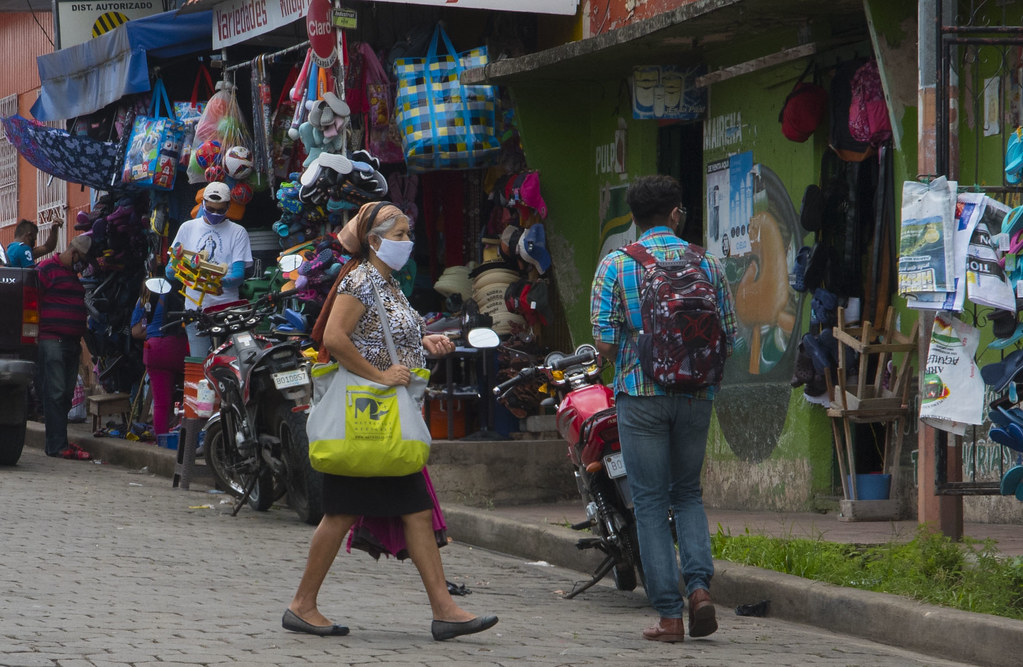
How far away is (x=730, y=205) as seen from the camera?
10.3 meters

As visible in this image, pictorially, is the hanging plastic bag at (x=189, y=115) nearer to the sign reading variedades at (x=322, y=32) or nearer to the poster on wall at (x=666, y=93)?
the sign reading variedades at (x=322, y=32)

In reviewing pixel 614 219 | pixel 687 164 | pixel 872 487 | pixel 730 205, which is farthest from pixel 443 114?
pixel 872 487

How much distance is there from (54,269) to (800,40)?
23.8ft

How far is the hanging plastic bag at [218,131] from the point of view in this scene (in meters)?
13.5

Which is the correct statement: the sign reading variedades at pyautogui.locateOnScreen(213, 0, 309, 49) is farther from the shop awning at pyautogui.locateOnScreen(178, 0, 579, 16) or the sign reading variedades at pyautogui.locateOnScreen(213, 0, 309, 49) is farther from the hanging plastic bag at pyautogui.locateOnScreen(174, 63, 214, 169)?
the shop awning at pyautogui.locateOnScreen(178, 0, 579, 16)

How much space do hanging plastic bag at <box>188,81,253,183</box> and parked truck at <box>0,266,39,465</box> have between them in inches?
68.0

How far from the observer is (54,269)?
44.9 ft

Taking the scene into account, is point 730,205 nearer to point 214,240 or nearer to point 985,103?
point 985,103

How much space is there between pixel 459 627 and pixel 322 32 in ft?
19.6

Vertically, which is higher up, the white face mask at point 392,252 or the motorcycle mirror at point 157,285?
the motorcycle mirror at point 157,285

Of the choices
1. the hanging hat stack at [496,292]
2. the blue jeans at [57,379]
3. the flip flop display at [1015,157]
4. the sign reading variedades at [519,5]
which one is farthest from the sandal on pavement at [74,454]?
the flip flop display at [1015,157]

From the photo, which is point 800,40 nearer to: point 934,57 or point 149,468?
point 934,57

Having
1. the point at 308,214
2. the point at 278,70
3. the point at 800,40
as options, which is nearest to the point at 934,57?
the point at 800,40

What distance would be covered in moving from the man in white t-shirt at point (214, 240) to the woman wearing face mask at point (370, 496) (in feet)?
21.1
